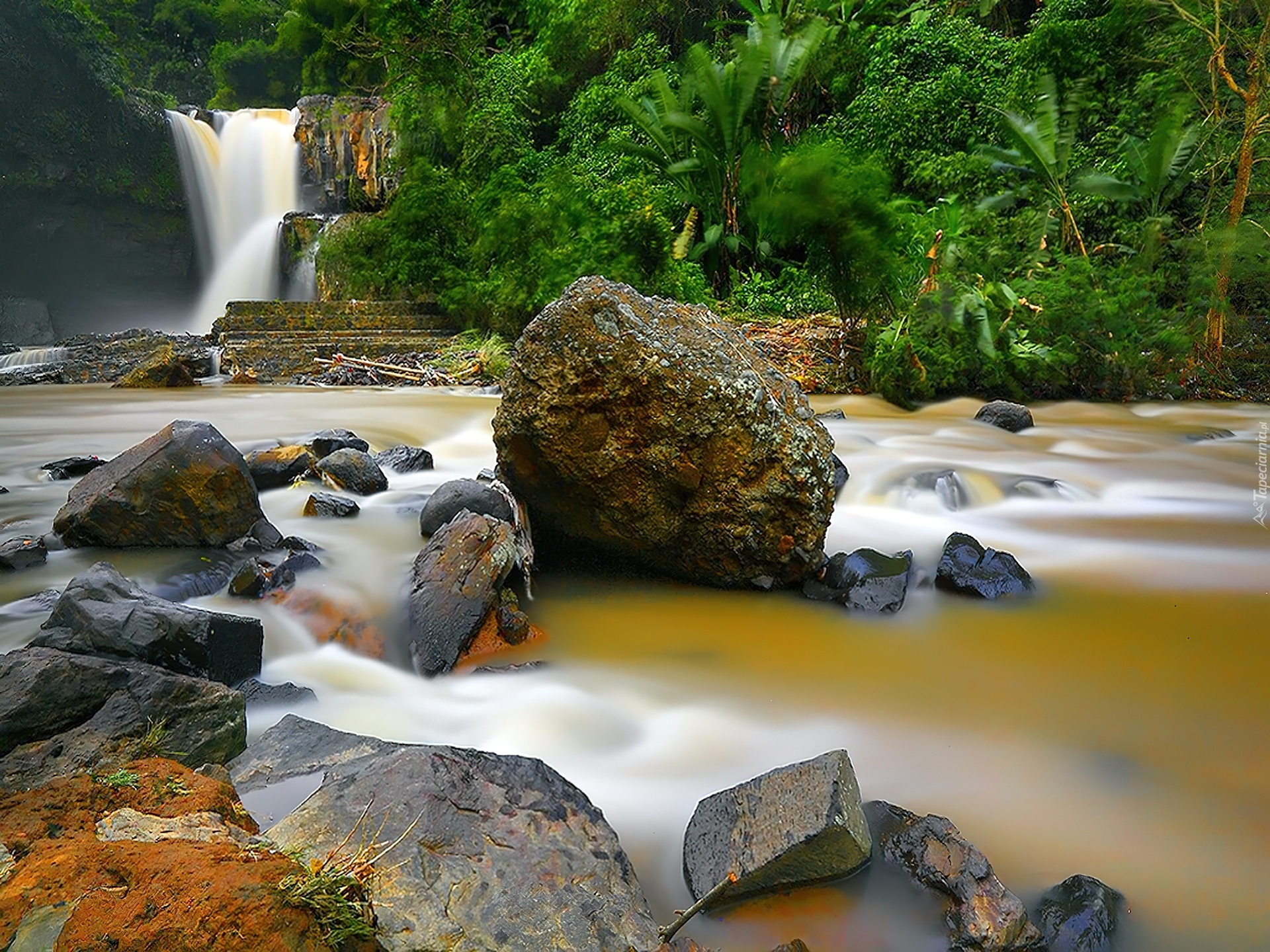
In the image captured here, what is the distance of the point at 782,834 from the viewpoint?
5.01 ft

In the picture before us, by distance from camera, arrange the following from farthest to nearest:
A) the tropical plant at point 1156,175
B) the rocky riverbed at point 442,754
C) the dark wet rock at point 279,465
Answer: the tropical plant at point 1156,175 → the dark wet rock at point 279,465 → the rocky riverbed at point 442,754

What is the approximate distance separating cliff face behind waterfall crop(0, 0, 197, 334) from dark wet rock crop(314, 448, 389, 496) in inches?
802

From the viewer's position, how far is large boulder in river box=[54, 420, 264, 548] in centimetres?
312

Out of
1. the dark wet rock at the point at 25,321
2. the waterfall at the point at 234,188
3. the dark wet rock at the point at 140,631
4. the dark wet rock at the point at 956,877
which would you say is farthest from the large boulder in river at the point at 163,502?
the dark wet rock at the point at 25,321

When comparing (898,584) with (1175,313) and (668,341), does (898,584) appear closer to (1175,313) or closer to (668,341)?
(668,341)

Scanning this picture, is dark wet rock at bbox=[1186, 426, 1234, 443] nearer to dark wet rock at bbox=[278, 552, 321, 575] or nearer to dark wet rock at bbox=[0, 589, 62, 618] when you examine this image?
dark wet rock at bbox=[278, 552, 321, 575]

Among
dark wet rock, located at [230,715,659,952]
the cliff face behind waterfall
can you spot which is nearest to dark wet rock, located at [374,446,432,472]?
dark wet rock, located at [230,715,659,952]

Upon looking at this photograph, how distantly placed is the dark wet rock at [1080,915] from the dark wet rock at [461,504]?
2.20 m

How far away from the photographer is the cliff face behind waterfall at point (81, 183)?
18562mm

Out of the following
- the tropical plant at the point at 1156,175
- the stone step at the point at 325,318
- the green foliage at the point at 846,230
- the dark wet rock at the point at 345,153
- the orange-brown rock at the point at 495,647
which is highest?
the dark wet rock at the point at 345,153

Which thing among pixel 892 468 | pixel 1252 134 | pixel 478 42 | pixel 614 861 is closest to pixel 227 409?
pixel 892 468

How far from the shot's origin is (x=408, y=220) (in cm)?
1359

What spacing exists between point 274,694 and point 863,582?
6.91 ft

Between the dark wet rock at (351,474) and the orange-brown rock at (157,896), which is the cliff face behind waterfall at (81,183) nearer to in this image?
the dark wet rock at (351,474)
